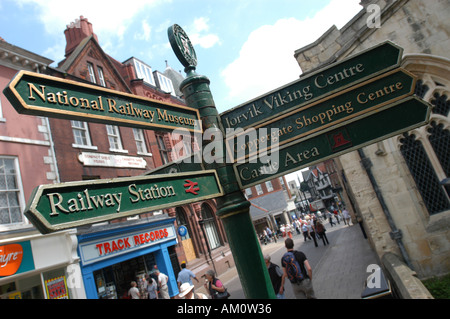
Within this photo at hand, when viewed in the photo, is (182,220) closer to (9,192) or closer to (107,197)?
(9,192)

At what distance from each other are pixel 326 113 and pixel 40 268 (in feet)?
35.2

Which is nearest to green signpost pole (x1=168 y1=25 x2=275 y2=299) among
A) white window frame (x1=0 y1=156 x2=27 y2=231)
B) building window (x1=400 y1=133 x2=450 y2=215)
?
building window (x1=400 y1=133 x2=450 y2=215)

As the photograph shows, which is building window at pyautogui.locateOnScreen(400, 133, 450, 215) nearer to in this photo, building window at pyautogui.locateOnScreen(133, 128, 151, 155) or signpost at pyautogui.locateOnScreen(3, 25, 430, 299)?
signpost at pyautogui.locateOnScreen(3, 25, 430, 299)

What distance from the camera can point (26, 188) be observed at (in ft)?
32.6

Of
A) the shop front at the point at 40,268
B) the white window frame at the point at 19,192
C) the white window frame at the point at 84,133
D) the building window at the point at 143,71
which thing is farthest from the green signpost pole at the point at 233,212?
the building window at the point at 143,71

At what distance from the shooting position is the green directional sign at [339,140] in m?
1.97

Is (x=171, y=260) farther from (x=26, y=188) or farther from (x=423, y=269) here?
(x=423, y=269)

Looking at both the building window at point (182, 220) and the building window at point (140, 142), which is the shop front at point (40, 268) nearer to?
the building window at point (140, 142)

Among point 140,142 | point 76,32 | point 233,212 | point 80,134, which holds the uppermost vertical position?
point 76,32

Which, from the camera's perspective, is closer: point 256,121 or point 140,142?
point 256,121

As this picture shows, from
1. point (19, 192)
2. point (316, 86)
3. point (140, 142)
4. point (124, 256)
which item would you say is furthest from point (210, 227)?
point (316, 86)

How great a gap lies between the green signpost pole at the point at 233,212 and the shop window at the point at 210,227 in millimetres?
17753

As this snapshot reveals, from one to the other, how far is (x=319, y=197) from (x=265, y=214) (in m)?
36.4

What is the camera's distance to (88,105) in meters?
1.75
